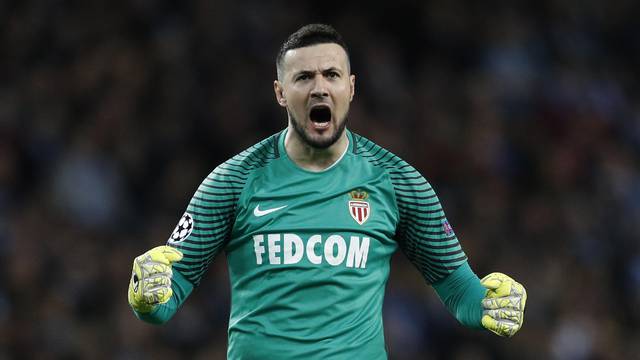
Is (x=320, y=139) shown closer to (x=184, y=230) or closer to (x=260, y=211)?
(x=260, y=211)

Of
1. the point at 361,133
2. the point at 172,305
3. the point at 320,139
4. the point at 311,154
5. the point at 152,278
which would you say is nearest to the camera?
the point at 152,278

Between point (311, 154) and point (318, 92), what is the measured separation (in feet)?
0.97

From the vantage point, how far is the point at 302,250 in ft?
14.9

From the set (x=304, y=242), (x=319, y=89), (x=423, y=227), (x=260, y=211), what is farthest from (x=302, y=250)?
(x=319, y=89)

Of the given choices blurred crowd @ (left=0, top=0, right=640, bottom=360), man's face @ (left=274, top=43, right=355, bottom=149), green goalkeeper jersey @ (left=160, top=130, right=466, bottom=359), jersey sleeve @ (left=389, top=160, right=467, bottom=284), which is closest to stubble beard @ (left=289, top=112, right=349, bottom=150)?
man's face @ (left=274, top=43, right=355, bottom=149)

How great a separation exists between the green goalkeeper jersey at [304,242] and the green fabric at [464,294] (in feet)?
0.49

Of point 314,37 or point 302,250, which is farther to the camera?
point 314,37

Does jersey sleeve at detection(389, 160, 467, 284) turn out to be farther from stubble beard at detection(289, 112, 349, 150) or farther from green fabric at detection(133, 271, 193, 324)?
green fabric at detection(133, 271, 193, 324)

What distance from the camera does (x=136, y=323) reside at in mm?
8609
